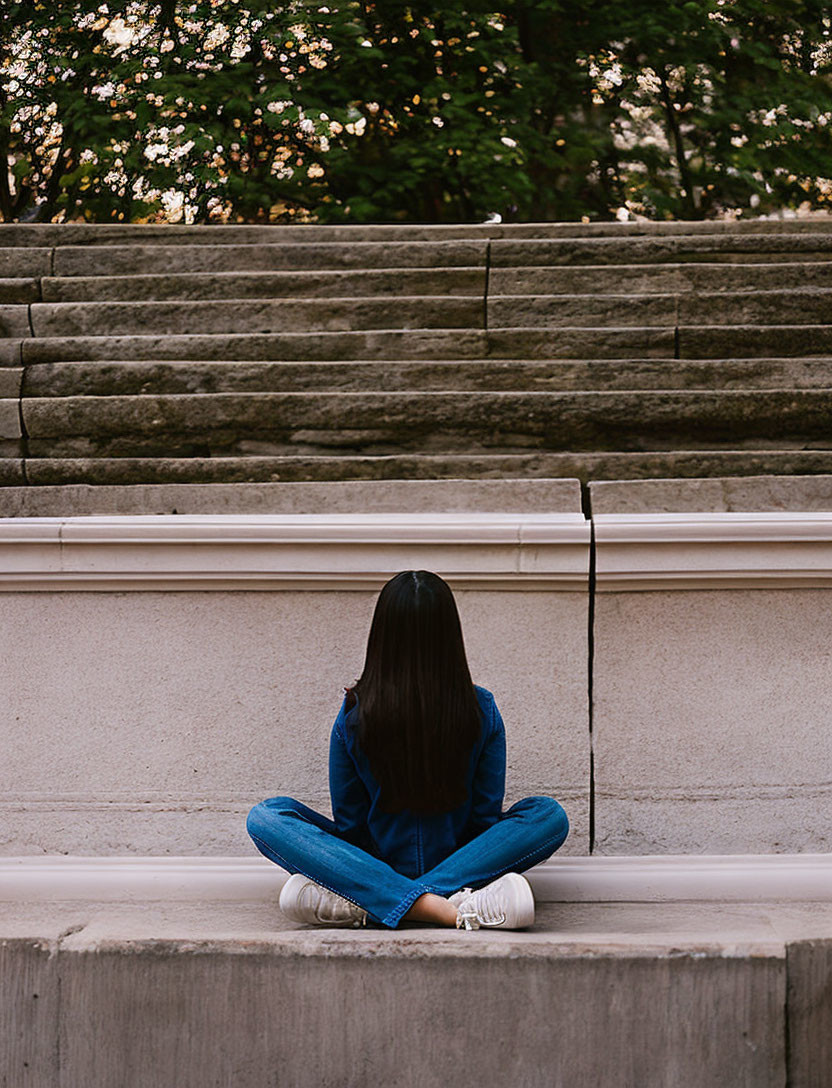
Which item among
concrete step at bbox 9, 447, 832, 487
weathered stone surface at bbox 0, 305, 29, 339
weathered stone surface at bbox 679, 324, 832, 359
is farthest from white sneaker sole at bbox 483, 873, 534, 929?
weathered stone surface at bbox 0, 305, 29, 339

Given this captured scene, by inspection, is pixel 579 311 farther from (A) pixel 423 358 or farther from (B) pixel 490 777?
(B) pixel 490 777

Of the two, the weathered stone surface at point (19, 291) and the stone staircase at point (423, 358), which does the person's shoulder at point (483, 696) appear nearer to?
the stone staircase at point (423, 358)

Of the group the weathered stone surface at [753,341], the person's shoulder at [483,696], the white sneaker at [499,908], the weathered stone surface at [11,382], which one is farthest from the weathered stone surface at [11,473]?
the weathered stone surface at [753,341]

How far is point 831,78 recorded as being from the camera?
8570mm

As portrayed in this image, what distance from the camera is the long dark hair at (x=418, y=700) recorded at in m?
3.03

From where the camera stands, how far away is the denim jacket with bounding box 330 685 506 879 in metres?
3.12

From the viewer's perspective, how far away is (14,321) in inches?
173

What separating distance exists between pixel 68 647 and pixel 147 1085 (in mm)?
1392

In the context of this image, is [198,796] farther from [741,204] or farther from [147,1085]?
[741,204]

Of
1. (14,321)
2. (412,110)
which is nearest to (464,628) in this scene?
(14,321)

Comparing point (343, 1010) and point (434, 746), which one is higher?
point (434, 746)

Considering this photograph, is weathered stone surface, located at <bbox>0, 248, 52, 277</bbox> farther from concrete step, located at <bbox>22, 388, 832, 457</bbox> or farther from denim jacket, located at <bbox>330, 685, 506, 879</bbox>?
denim jacket, located at <bbox>330, 685, 506, 879</bbox>

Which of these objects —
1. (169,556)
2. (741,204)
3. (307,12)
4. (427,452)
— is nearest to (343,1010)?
(169,556)

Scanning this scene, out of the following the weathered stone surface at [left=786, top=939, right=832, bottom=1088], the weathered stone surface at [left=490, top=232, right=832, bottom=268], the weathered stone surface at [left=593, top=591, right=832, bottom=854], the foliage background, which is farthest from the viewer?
the foliage background
